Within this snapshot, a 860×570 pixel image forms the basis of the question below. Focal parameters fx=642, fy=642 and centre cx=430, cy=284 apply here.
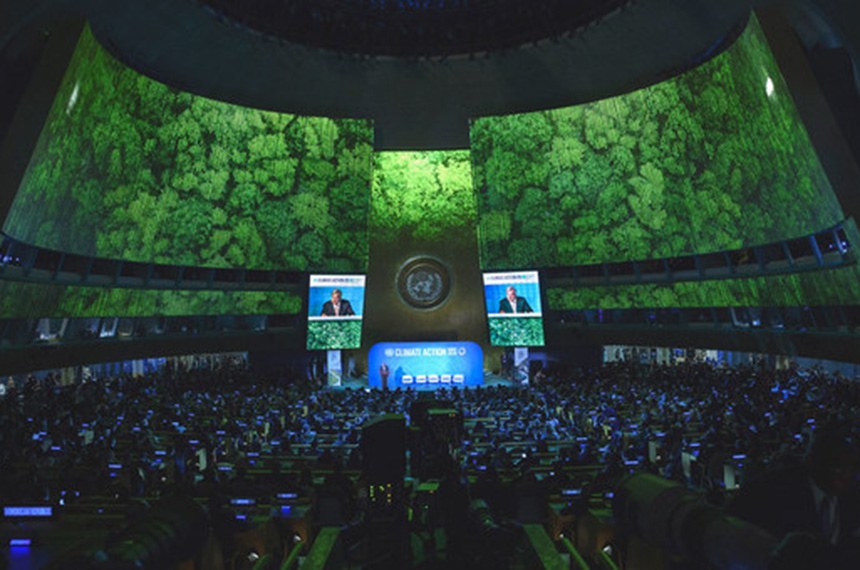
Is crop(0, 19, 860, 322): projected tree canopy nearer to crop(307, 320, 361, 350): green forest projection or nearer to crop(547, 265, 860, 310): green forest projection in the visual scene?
crop(547, 265, 860, 310): green forest projection

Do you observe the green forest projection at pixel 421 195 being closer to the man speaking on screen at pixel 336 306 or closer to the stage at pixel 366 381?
the man speaking on screen at pixel 336 306

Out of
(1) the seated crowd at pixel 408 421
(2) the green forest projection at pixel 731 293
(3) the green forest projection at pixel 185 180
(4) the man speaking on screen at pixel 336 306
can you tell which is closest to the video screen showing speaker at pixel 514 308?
(1) the seated crowd at pixel 408 421

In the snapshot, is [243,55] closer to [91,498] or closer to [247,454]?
[247,454]

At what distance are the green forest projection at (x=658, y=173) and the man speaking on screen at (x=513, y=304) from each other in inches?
75.1

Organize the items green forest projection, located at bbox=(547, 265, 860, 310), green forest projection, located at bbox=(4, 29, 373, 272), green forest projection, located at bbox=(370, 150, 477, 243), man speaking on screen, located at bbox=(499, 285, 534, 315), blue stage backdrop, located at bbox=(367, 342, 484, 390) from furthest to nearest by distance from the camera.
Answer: green forest projection, located at bbox=(370, 150, 477, 243) → blue stage backdrop, located at bbox=(367, 342, 484, 390) → man speaking on screen, located at bbox=(499, 285, 534, 315) → green forest projection, located at bbox=(4, 29, 373, 272) → green forest projection, located at bbox=(547, 265, 860, 310)

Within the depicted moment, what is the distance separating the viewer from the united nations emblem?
116 feet

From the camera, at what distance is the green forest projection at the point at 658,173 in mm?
19312

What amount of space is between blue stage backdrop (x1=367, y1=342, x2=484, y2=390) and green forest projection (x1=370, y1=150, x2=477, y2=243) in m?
7.01

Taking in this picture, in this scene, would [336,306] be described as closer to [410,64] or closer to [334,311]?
[334,311]

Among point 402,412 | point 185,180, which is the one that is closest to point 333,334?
point 185,180

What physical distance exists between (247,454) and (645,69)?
21465 mm

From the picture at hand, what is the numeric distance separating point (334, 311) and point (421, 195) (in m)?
8.16

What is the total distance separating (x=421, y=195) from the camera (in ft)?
114

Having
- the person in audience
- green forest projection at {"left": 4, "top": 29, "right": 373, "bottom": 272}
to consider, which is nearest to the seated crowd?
the person in audience
